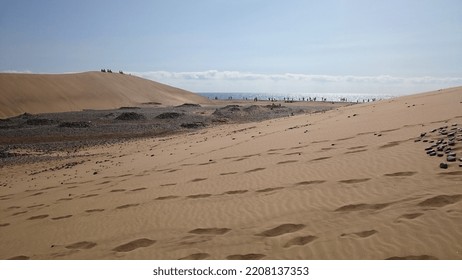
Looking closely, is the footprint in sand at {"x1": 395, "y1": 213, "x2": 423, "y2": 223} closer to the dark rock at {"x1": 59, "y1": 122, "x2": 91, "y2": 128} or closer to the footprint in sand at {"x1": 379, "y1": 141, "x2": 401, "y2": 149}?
the footprint in sand at {"x1": 379, "y1": 141, "x2": 401, "y2": 149}

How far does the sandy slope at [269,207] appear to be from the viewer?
13.3ft

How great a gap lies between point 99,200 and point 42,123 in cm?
2370

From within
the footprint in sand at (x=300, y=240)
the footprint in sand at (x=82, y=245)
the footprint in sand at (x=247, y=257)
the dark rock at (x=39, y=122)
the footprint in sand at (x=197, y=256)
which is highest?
the dark rock at (x=39, y=122)

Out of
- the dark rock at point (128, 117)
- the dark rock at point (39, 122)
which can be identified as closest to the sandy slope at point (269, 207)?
the dark rock at point (39, 122)

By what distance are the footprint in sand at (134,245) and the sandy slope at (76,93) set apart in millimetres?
43265

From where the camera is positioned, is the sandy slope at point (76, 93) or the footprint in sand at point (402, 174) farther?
the sandy slope at point (76, 93)

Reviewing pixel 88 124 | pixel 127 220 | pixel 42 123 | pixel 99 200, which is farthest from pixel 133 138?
pixel 127 220

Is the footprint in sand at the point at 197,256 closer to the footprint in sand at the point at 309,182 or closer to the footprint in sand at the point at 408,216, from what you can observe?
the footprint in sand at the point at 408,216

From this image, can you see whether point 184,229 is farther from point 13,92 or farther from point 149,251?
point 13,92

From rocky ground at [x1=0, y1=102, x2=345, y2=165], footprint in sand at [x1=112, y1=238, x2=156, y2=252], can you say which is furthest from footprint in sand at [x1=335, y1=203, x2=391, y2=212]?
rocky ground at [x1=0, y1=102, x2=345, y2=165]

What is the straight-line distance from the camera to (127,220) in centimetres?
576

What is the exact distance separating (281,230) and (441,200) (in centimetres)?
194

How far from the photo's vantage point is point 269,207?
5.32m
